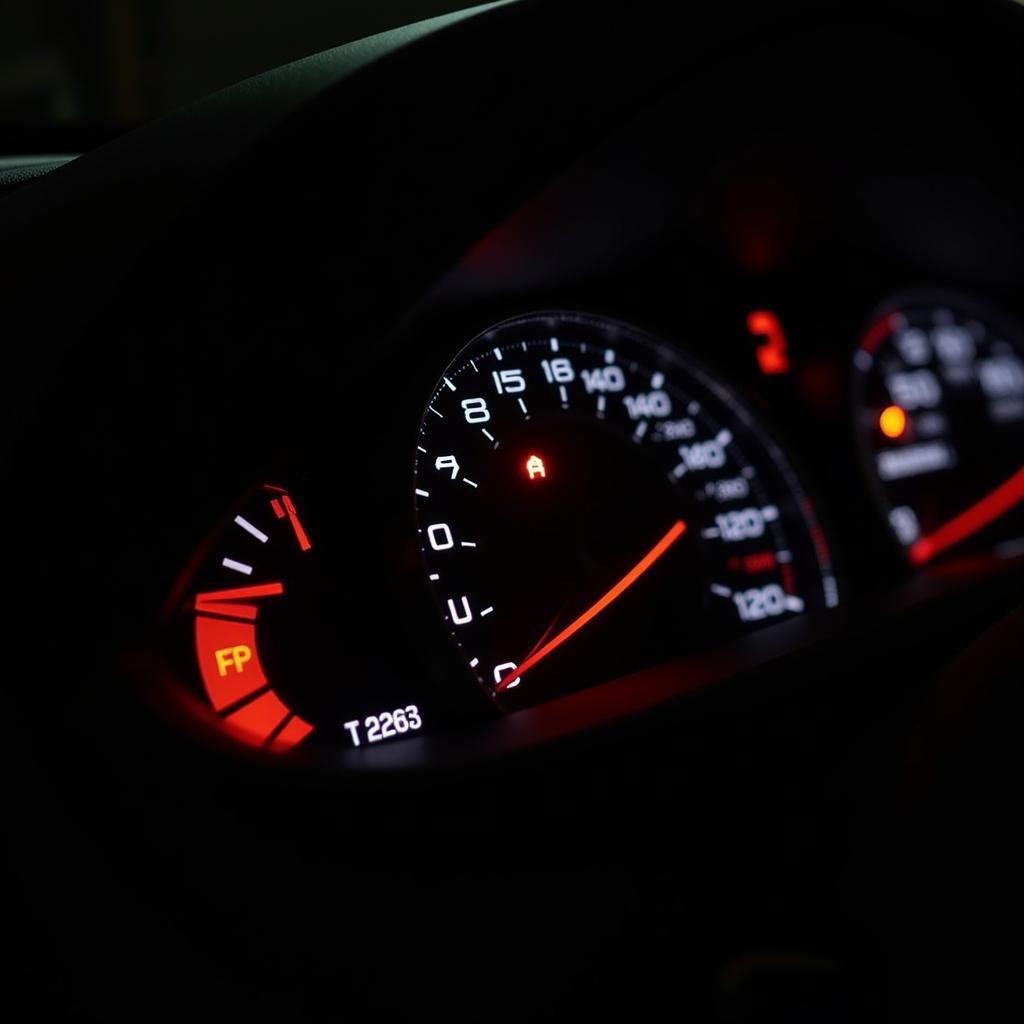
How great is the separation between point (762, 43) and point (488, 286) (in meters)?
0.60

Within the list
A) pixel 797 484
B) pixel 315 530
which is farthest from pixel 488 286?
pixel 797 484

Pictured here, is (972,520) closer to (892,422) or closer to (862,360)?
(892,422)

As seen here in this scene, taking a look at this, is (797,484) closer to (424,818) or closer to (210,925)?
(424,818)

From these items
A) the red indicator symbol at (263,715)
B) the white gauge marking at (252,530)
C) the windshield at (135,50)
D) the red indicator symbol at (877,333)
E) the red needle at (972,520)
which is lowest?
the red needle at (972,520)

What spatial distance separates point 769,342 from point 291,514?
36.8 inches

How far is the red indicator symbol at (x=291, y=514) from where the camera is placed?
1361 millimetres

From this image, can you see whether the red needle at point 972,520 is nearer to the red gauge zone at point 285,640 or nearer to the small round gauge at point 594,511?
the small round gauge at point 594,511

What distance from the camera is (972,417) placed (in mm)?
2270

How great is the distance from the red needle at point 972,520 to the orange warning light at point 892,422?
177mm

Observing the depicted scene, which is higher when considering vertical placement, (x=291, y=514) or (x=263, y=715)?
(x=291, y=514)

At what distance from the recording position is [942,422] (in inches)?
88.0

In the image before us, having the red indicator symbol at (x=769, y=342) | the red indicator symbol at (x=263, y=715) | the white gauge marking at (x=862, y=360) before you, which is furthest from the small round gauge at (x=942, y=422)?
the red indicator symbol at (x=263, y=715)

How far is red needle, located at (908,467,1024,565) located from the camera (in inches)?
82.1

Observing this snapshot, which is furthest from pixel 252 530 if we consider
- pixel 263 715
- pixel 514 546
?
pixel 514 546
